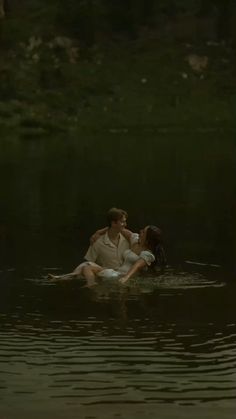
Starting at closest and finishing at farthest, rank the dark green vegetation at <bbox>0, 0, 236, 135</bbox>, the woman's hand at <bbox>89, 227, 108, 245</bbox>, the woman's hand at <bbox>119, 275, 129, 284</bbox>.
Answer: the woman's hand at <bbox>119, 275, 129, 284</bbox>
the woman's hand at <bbox>89, 227, 108, 245</bbox>
the dark green vegetation at <bbox>0, 0, 236, 135</bbox>

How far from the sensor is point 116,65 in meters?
88.1

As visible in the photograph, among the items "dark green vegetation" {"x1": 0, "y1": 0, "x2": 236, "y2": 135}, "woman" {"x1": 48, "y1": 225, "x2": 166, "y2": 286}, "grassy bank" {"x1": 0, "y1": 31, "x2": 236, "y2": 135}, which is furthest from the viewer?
"dark green vegetation" {"x1": 0, "y1": 0, "x2": 236, "y2": 135}

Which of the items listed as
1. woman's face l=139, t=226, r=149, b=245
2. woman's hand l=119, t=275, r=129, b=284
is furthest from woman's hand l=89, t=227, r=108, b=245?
woman's hand l=119, t=275, r=129, b=284

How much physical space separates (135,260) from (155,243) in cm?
42

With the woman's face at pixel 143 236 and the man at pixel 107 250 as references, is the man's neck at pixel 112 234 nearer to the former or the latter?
the man at pixel 107 250

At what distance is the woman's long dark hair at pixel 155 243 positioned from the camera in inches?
715

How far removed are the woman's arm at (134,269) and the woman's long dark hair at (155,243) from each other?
0.41 metres

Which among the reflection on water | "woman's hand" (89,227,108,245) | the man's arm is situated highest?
"woman's hand" (89,227,108,245)

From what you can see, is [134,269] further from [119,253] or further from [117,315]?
[117,315]

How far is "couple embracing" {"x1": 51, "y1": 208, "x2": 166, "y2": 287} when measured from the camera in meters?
18.1

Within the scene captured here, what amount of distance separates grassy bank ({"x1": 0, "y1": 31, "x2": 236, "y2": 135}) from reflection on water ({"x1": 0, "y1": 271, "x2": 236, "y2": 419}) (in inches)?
2010

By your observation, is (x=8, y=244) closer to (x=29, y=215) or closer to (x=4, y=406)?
(x=29, y=215)

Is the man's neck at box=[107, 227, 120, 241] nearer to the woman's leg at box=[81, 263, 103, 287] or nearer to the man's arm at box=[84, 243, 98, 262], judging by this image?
the man's arm at box=[84, 243, 98, 262]

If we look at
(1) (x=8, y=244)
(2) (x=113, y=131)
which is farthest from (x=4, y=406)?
(2) (x=113, y=131)
